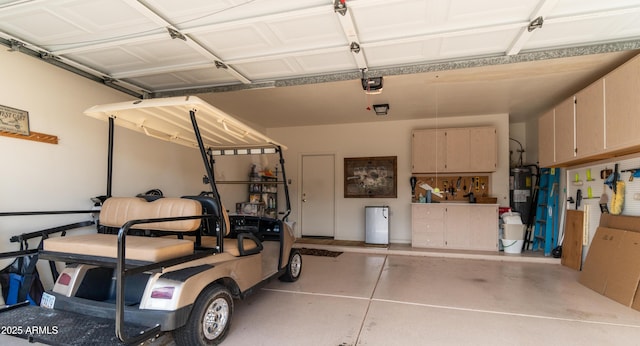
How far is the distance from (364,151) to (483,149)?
2525 mm

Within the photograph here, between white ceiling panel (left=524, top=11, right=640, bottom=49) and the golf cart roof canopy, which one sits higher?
white ceiling panel (left=524, top=11, right=640, bottom=49)

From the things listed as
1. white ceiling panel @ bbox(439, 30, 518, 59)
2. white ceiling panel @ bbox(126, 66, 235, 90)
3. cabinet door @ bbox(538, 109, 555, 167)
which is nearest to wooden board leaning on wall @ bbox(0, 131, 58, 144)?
white ceiling panel @ bbox(126, 66, 235, 90)

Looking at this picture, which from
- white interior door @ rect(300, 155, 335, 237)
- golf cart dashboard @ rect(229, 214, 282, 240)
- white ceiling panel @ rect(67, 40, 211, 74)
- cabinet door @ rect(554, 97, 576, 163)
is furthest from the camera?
white interior door @ rect(300, 155, 335, 237)

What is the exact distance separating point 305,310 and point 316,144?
16.6 ft

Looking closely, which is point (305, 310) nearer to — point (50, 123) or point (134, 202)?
point (134, 202)

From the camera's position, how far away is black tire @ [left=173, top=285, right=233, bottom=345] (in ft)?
7.14

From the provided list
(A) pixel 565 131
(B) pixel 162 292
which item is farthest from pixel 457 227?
(B) pixel 162 292

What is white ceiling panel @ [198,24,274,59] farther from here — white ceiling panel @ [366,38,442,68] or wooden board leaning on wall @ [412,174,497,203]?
wooden board leaning on wall @ [412,174,497,203]

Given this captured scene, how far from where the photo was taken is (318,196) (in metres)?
7.69

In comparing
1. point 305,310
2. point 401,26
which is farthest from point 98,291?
point 401,26

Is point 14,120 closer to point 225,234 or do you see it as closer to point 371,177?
point 225,234

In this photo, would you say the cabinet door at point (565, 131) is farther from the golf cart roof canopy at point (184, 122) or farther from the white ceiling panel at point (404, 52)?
the golf cart roof canopy at point (184, 122)

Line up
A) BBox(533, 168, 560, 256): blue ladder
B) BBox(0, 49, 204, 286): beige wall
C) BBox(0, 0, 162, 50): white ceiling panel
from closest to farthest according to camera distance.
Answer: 1. BBox(0, 0, 162, 50): white ceiling panel
2. BBox(0, 49, 204, 286): beige wall
3. BBox(533, 168, 560, 256): blue ladder

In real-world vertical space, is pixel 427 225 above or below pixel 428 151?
below
